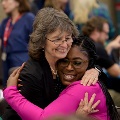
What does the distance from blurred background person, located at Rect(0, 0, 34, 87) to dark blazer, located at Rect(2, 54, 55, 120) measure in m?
1.73

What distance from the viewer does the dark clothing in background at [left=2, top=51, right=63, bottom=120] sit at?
227 centimetres

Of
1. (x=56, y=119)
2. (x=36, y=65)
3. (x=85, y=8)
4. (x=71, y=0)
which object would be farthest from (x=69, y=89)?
(x=71, y=0)

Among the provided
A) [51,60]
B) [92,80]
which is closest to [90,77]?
[92,80]

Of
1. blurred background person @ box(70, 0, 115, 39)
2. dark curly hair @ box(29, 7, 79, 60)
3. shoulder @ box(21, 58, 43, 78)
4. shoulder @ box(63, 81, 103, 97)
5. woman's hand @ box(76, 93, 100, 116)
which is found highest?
dark curly hair @ box(29, 7, 79, 60)

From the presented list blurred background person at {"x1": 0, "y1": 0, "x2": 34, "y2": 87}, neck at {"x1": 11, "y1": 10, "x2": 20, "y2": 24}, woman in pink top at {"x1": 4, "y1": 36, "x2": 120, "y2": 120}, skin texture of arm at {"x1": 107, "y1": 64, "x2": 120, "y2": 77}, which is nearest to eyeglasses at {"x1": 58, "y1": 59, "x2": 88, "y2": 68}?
woman in pink top at {"x1": 4, "y1": 36, "x2": 120, "y2": 120}

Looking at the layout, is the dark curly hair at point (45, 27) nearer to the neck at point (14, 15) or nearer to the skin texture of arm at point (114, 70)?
the skin texture of arm at point (114, 70)

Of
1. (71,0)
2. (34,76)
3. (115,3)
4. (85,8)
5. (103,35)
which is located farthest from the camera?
(115,3)

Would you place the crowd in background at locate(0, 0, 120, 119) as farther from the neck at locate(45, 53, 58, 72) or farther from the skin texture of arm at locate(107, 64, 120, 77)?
the neck at locate(45, 53, 58, 72)

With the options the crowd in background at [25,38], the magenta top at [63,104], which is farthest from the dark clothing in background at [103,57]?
the magenta top at [63,104]

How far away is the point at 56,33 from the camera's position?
2.30 metres

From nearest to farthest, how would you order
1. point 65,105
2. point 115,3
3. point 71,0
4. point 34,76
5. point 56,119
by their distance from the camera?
point 56,119, point 65,105, point 34,76, point 71,0, point 115,3

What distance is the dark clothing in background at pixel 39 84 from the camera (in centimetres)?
227

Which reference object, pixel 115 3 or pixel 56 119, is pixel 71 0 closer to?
pixel 115 3

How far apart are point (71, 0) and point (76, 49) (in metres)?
4.48
